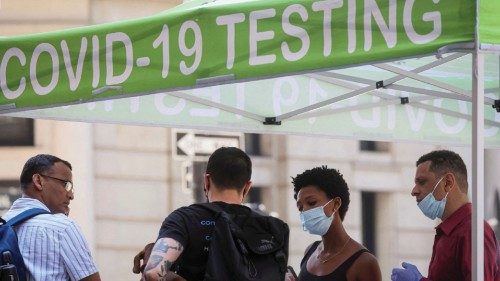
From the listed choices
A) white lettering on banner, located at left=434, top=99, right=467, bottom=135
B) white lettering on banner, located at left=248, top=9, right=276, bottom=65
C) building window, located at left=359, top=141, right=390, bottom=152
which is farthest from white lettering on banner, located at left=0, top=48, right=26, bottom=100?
building window, located at left=359, top=141, right=390, bottom=152

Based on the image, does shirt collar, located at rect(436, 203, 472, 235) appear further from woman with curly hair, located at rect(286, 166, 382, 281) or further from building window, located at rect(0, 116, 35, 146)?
building window, located at rect(0, 116, 35, 146)

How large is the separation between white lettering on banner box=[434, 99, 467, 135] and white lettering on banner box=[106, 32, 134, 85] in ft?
9.92

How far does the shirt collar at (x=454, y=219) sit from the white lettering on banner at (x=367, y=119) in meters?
1.89

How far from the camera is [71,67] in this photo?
19.9ft

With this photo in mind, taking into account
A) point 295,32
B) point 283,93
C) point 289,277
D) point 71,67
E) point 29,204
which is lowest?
point 289,277

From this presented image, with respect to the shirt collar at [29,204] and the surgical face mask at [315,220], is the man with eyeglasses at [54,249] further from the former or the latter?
the surgical face mask at [315,220]

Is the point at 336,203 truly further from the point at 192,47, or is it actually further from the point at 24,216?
the point at 24,216

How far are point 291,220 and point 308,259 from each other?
546 inches

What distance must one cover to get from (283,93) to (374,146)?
14385 mm

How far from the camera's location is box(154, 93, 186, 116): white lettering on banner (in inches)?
299

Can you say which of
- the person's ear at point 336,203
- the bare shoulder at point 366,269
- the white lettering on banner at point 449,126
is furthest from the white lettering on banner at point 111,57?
the white lettering on banner at point 449,126

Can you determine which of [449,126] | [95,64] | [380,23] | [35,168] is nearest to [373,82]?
[449,126]

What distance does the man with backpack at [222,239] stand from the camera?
559 cm

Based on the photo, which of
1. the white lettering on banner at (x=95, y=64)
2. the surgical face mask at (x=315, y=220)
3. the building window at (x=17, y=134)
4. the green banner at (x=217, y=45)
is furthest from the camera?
the building window at (x=17, y=134)
